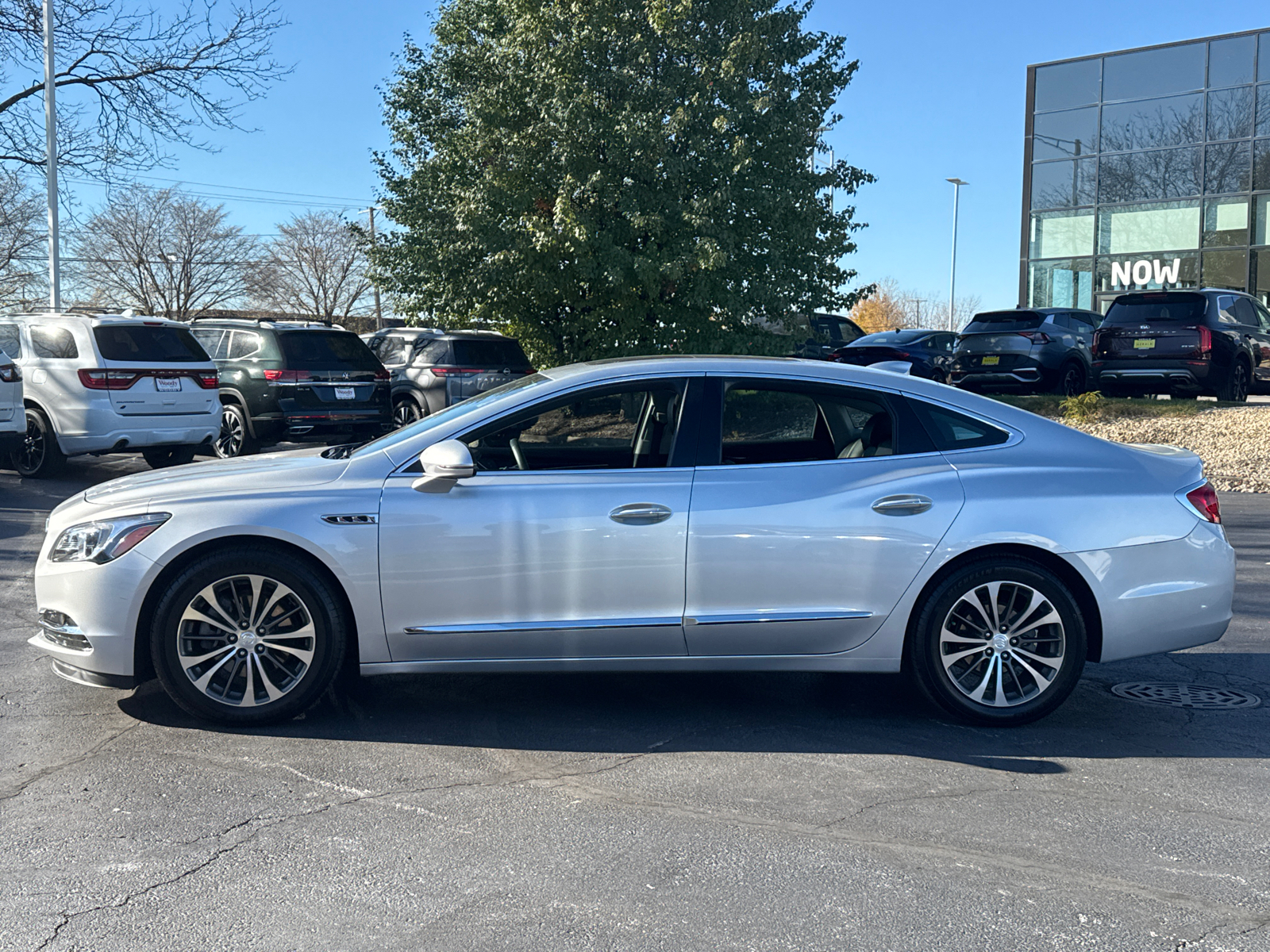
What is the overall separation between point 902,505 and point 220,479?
2794 millimetres

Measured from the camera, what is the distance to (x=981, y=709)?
4.96 meters

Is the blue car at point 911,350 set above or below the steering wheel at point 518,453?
above

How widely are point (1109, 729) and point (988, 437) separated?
132 cm

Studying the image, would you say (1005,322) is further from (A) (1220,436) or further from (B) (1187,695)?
(B) (1187,695)

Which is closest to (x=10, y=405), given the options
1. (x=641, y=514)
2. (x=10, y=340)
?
(x=10, y=340)

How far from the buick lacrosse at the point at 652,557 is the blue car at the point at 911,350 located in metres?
17.7

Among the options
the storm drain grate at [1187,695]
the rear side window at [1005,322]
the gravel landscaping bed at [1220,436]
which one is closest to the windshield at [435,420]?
the storm drain grate at [1187,695]

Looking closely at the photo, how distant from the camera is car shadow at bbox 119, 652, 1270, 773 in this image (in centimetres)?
471

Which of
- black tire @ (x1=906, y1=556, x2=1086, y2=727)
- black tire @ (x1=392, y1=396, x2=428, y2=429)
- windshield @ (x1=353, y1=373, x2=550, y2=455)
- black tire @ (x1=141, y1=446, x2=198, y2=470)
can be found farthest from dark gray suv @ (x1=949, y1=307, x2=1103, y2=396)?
windshield @ (x1=353, y1=373, x2=550, y2=455)

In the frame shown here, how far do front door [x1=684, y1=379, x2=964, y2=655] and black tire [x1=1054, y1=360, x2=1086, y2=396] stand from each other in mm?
15357

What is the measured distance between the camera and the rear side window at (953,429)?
16.7 feet

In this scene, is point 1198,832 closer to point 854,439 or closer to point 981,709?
point 981,709

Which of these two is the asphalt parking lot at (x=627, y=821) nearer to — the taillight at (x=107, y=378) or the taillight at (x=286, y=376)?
the taillight at (x=107, y=378)

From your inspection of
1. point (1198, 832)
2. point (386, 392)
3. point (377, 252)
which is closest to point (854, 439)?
point (1198, 832)
